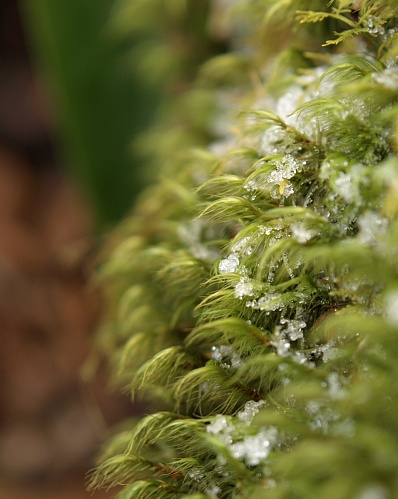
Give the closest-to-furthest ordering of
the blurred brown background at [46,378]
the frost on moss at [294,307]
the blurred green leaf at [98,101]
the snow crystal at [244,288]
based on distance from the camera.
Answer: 1. the frost on moss at [294,307]
2. the snow crystal at [244,288]
3. the blurred green leaf at [98,101]
4. the blurred brown background at [46,378]

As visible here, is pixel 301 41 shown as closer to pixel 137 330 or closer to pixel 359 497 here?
pixel 137 330

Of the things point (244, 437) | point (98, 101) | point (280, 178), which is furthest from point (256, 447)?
point (98, 101)

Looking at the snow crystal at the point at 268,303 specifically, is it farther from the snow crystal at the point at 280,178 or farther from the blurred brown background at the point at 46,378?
the blurred brown background at the point at 46,378

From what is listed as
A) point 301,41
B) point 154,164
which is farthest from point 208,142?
point 301,41

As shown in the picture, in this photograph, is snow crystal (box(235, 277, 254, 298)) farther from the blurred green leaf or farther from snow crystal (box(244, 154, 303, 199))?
the blurred green leaf

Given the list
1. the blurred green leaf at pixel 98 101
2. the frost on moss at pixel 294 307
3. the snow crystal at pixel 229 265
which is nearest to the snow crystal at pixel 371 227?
the frost on moss at pixel 294 307

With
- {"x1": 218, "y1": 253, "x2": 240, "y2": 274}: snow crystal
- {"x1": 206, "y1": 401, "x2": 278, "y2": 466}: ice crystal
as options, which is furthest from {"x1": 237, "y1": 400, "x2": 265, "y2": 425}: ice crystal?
{"x1": 218, "y1": 253, "x2": 240, "y2": 274}: snow crystal

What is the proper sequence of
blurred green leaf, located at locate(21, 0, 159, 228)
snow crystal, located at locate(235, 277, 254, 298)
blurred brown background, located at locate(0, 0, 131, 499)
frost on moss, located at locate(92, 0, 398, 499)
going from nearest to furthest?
frost on moss, located at locate(92, 0, 398, 499) < snow crystal, located at locate(235, 277, 254, 298) < blurred green leaf, located at locate(21, 0, 159, 228) < blurred brown background, located at locate(0, 0, 131, 499)
